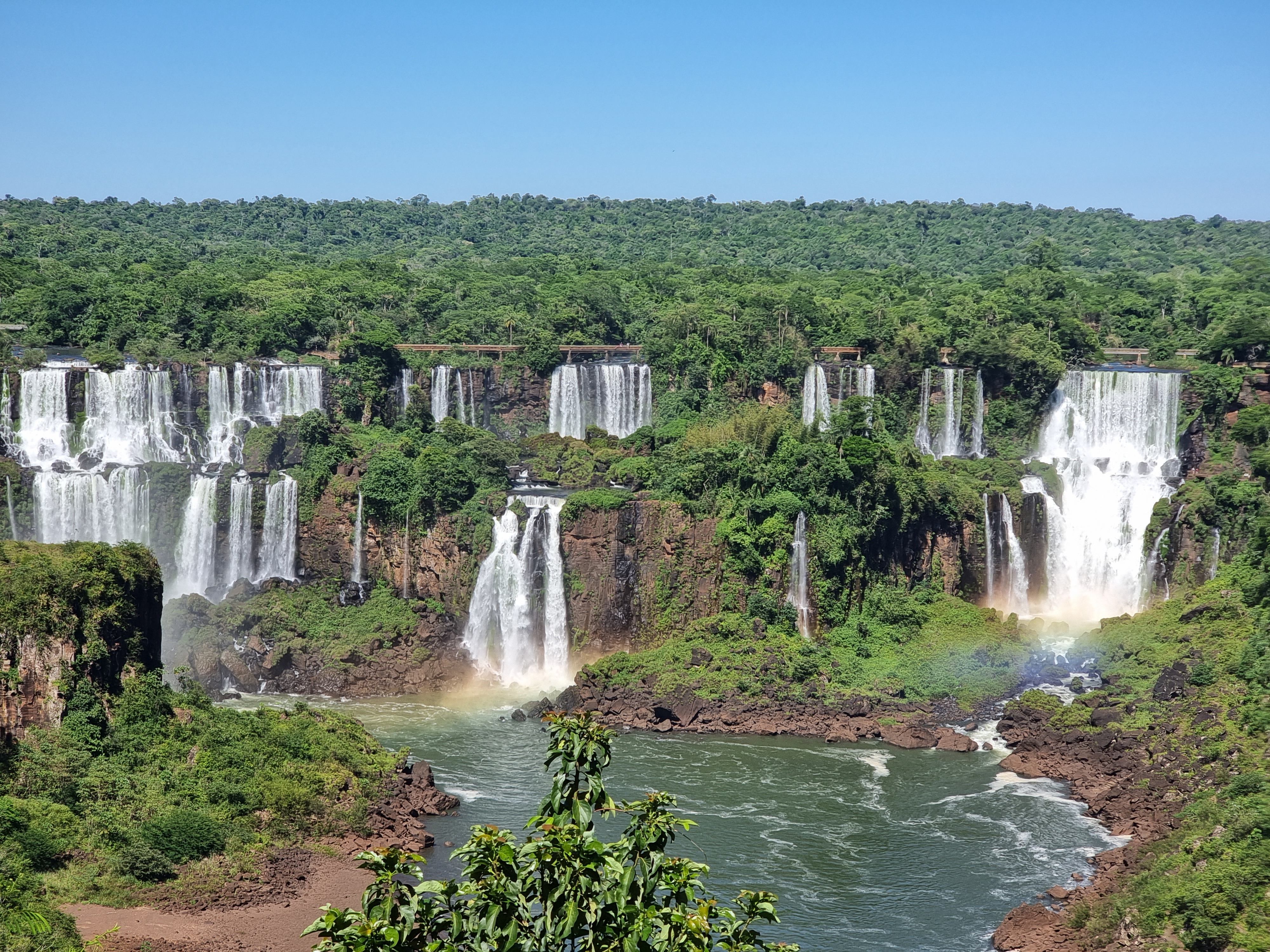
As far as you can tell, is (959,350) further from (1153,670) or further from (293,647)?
(293,647)

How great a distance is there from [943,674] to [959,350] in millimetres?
19572

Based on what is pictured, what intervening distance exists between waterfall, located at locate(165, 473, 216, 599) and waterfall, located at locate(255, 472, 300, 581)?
5.73 feet

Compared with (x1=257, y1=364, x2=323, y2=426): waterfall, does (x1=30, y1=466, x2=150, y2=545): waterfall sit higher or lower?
lower

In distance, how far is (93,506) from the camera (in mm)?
51875

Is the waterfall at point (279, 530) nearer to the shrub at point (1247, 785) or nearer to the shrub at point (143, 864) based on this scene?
the shrub at point (143, 864)

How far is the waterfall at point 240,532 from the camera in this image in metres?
52.8

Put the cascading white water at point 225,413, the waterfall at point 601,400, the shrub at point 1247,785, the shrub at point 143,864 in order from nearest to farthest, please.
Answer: the shrub at point 143,864 < the shrub at point 1247,785 < the cascading white water at point 225,413 < the waterfall at point 601,400

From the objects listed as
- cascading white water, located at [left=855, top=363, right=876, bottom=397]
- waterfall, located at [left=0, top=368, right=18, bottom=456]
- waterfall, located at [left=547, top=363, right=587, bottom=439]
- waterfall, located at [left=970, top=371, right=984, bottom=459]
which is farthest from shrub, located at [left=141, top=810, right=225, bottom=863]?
waterfall, located at [left=970, top=371, right=984, bottom=459]

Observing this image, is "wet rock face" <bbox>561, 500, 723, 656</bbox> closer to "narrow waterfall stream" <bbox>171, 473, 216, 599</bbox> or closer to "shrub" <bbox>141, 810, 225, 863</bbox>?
"narrow waterfall stream" <bbox>171, 473, 216, 599</bbox>

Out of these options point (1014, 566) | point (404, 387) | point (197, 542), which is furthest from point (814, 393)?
point (197, 542)

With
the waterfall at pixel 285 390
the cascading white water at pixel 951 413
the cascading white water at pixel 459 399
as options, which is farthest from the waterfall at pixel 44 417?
the cascading white water at pixel 951 413

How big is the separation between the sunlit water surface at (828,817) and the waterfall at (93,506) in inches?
449

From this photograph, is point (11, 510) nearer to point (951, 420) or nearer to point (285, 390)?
point (285, 390)

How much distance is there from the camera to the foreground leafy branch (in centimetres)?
1394
